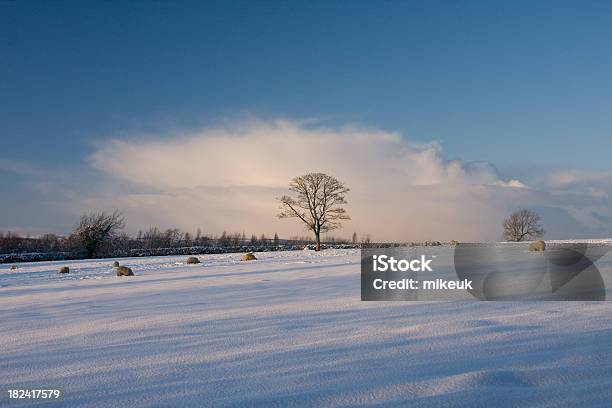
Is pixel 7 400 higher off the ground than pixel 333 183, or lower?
lower

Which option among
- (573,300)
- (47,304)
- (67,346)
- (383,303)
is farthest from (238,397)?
(47,304)

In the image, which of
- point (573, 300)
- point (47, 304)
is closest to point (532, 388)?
point (573, 300)

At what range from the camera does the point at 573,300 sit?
5.73 meters

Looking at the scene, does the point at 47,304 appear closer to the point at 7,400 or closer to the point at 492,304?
the point at 7,400

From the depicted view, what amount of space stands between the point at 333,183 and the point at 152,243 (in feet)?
100.0

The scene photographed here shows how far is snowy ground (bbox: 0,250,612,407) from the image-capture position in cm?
254

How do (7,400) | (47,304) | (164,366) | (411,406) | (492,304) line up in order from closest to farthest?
(411,406) → (7,400) → (164,366) → (492,304) → (47,304)

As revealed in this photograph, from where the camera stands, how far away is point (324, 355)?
3350mm

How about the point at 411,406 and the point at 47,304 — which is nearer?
the point at 411,406

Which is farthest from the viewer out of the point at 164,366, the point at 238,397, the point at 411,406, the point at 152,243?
the point at 152,243

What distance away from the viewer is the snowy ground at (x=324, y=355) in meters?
2.54

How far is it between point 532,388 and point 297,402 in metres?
1.40

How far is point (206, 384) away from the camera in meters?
2.79

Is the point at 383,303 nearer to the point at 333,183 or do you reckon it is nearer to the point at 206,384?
the point at 206,384
